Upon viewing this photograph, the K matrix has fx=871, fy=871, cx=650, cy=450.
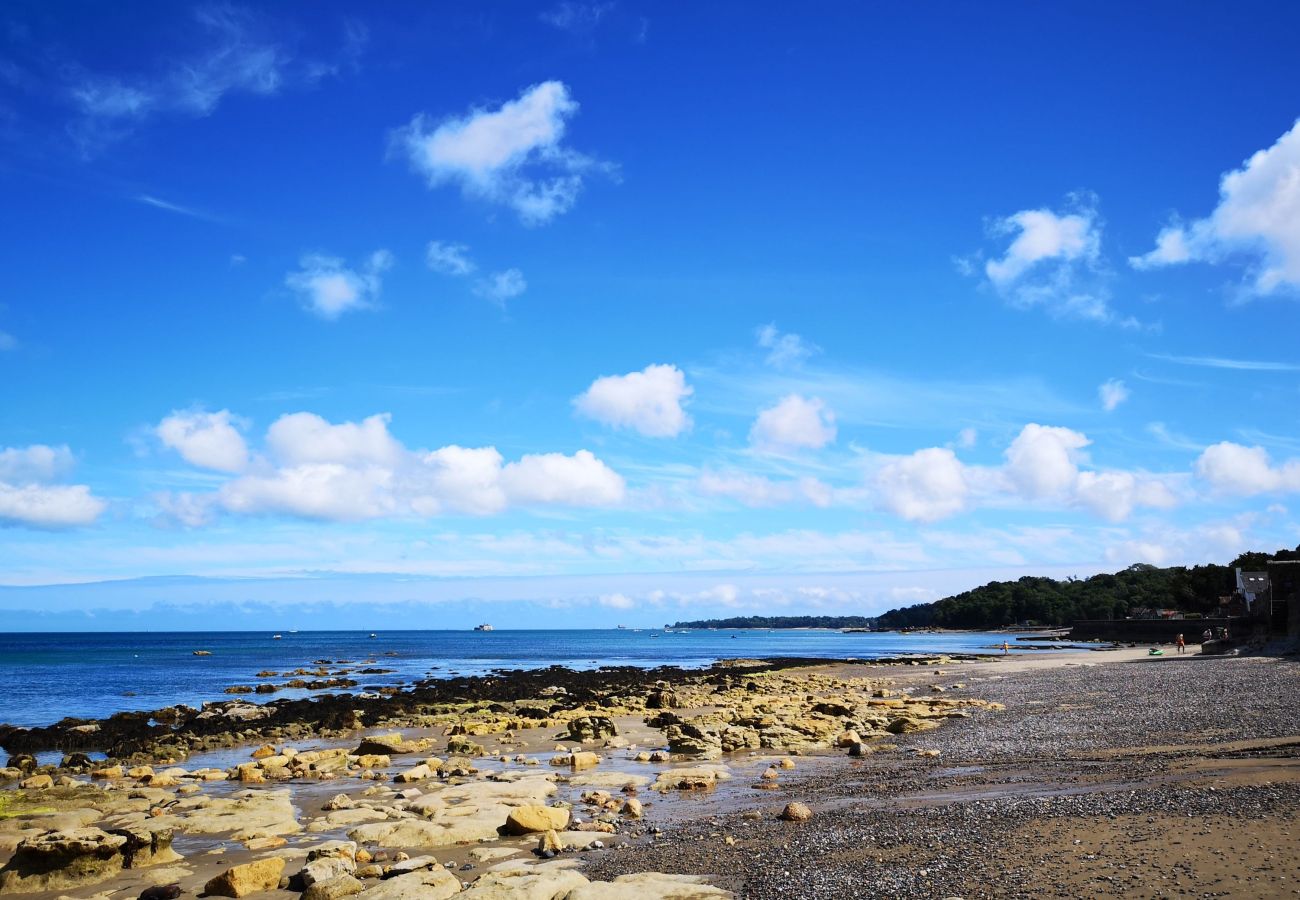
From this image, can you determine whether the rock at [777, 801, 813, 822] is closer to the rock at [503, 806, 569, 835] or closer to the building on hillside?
the rock at [503, 806, 569, 835]

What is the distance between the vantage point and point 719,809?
1769 cm

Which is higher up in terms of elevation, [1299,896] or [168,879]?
[1299,896]

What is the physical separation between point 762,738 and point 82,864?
19.0 m

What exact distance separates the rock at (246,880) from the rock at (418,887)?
1824 millimetres

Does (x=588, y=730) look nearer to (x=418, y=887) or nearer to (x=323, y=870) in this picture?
(x=323, y=870)

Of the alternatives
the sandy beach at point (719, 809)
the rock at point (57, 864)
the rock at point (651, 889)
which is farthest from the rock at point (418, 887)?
the rock at point (57, 864)

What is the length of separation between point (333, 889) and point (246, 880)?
5.04 ft

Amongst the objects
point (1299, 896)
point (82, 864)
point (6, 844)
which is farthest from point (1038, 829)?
point (6, 844)

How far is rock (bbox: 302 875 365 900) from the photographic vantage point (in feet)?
41.4

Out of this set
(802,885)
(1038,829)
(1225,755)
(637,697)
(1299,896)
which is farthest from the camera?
(637,697)

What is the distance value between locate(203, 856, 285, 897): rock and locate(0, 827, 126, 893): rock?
7.66 ft

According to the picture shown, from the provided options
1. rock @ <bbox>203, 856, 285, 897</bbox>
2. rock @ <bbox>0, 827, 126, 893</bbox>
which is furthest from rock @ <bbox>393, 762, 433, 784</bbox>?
rock @ <bbox>203, 856, 285, 897</bbox>

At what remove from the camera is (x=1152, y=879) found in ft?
35.1

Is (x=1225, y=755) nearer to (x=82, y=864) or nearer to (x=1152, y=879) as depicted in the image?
(x=1152, y=879)
